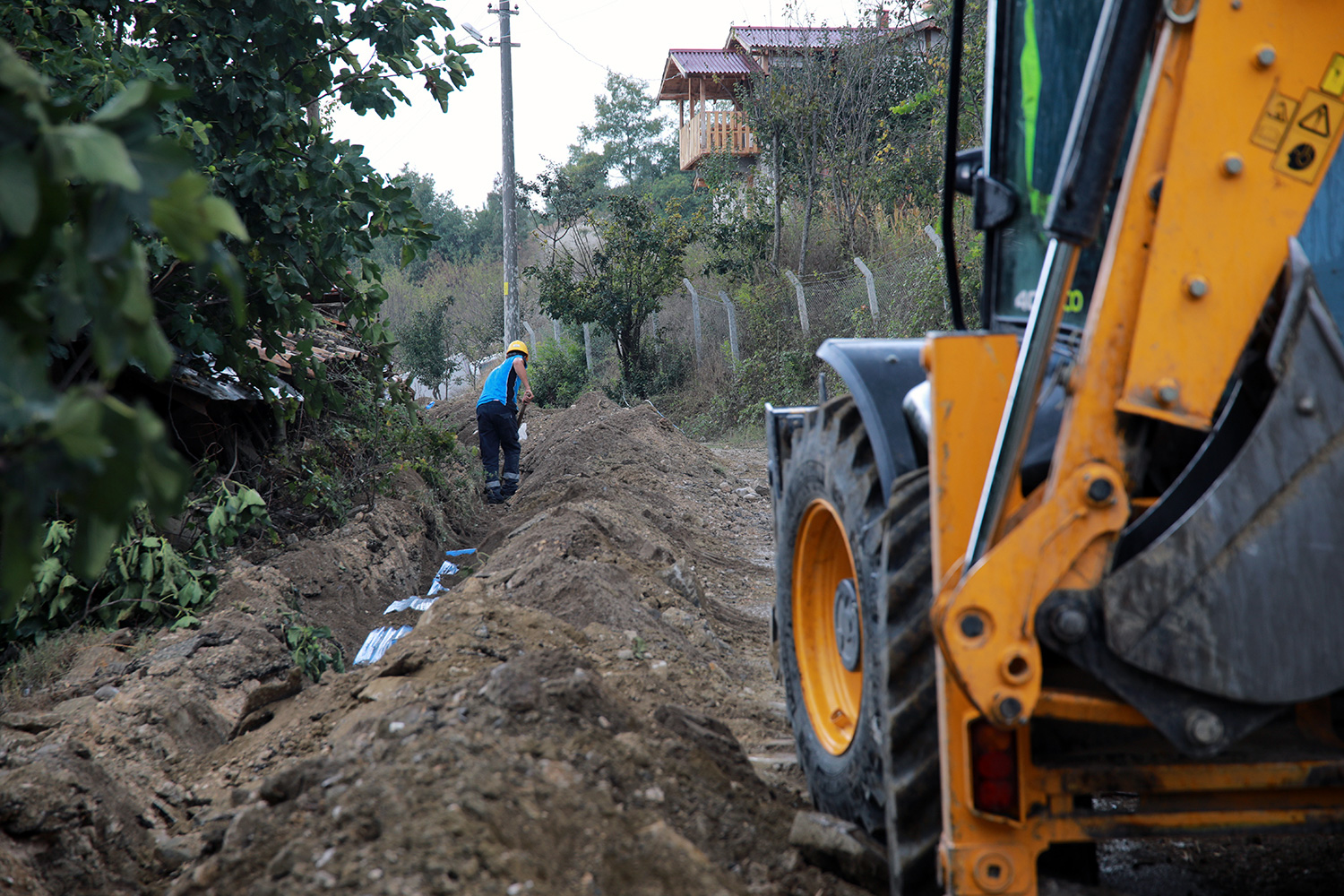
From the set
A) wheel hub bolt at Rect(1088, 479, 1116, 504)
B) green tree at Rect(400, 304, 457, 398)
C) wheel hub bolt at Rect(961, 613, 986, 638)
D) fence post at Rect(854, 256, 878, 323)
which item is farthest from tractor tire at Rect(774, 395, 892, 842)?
green tree at Rect(400, 304, 457, 398)

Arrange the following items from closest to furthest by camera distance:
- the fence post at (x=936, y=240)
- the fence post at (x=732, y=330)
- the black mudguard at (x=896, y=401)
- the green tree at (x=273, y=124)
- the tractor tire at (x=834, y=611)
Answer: the black mudguard at (x=896, y=401) < the tractor tire at (x=834, y=611) < the green tree at (x=273, y=124) < the fence post at (x=936, y=240) < the fence post at (x=732, y=330)

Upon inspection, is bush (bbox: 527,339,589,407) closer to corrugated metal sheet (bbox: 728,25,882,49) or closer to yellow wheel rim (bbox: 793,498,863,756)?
corrugated metal sheet (bbox: 728,25,882,49)

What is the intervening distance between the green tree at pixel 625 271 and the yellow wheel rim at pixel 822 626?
16888 millimetres

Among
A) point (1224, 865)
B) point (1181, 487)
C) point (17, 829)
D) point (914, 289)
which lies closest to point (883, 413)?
point (1181, 487)

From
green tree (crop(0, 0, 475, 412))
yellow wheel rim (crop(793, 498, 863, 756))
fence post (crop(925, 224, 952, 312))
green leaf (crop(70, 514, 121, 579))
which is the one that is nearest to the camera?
green leaf (crop(70, 514, 121, 579))

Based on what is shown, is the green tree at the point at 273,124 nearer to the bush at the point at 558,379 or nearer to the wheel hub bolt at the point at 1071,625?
the wheel hub bolt at the point at 1071,625

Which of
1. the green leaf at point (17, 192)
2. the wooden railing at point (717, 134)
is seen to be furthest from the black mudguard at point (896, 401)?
the wooden railing at point (717, 134)

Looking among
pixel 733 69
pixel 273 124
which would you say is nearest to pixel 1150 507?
pixel 273 124

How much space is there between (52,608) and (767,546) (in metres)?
5.78

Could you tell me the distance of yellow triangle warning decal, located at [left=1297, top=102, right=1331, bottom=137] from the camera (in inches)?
76.4

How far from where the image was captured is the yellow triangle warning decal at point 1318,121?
1940 millimetres

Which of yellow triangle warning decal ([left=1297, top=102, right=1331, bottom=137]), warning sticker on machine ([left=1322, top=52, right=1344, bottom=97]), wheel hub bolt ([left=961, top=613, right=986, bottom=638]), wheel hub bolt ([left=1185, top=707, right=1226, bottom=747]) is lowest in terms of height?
wheel hub bolt ([left=1185, top=707, right=1226, bottom=747])

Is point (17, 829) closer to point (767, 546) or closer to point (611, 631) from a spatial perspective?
point (611, 631)

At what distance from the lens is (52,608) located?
553cm
